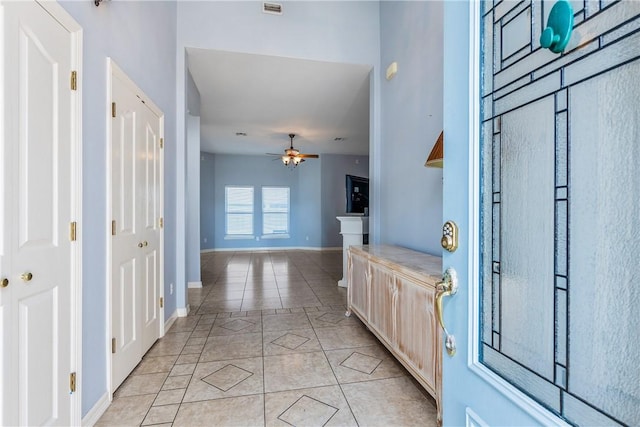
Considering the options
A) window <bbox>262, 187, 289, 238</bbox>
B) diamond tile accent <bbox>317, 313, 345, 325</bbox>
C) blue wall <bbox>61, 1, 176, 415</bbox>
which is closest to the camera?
blue wall <bbox>61, 1, 176, 415</bbox>

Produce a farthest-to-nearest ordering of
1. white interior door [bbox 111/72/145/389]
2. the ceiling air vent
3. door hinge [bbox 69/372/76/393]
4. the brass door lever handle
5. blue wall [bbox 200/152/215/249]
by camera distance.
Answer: blue wall [bbox 200/152/215/249], the ceiling air vent, white interior door [bbox 111/72/145/389], door hinge [bbox 69/372/76/393], the brass door lever handle

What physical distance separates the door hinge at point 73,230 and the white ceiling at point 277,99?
8.97 feet

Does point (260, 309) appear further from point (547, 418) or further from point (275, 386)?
point (547, 418)

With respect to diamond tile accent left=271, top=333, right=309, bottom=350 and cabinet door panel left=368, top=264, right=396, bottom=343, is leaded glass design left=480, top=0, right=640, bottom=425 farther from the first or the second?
diamond tile accent left=271, top=333, right=309, bottom=350

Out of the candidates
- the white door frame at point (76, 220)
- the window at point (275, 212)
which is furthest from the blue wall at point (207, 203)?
the white door frame at point (76, 220)

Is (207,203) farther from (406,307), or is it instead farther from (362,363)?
(406,307)

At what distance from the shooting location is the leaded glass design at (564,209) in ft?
1.45

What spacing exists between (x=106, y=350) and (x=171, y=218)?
5.34ft

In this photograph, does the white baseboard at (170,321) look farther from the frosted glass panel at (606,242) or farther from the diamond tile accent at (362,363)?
the frosted glass panel at (606,242)

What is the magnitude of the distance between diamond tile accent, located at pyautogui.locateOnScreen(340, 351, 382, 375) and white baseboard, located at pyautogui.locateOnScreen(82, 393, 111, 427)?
61.1 inches

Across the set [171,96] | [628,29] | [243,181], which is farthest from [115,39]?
[243,181]

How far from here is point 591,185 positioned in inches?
19.0

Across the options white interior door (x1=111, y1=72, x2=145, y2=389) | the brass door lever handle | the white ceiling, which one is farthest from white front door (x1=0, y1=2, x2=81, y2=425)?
the white ceiling

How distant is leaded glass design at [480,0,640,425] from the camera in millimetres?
442
